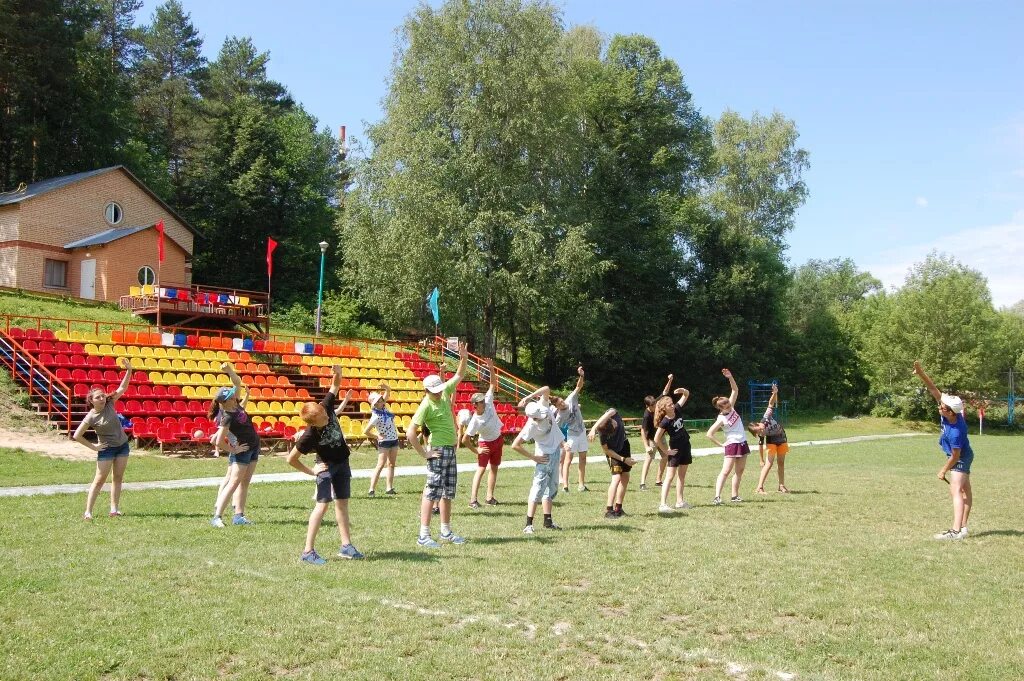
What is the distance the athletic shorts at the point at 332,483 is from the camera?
26.0 feet

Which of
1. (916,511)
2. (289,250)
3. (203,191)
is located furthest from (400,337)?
(916,511)

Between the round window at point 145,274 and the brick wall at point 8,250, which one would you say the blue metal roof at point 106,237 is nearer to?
the round window at point 145,274

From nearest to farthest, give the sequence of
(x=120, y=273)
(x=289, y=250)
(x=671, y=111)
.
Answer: (x=120, y=273) < (x=671, y=111) < (x=289, y=250)

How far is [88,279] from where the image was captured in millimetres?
36688

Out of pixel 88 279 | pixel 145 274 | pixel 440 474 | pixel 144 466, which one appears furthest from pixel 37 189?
pixel 440 474

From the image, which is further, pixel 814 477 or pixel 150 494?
pixel 814 477

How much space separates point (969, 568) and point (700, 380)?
38217mm

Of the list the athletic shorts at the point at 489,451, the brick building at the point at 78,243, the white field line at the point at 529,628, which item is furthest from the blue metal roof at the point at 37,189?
the white field line at the point at 529,628

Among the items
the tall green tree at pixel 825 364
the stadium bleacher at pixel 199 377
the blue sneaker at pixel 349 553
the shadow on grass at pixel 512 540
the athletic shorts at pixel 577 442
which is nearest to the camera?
the blue sneaker at pixel 349 553

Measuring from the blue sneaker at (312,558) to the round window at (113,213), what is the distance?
37173 mm

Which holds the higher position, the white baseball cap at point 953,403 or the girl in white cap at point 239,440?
the white baseball cap at point 953,403

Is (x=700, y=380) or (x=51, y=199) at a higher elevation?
(x=51, y=199)

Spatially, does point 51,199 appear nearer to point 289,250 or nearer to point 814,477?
point 289,250

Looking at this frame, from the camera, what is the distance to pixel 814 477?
17250 mm
